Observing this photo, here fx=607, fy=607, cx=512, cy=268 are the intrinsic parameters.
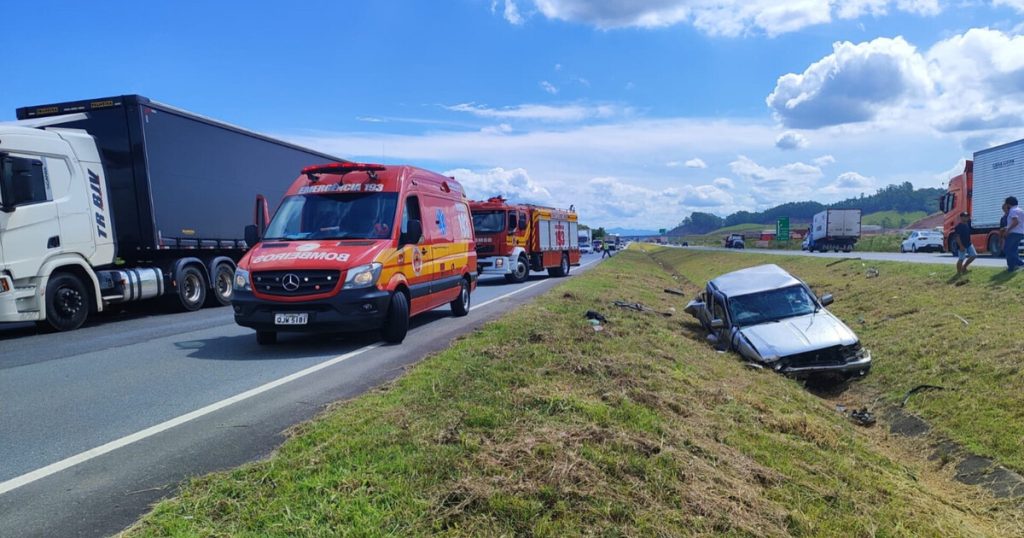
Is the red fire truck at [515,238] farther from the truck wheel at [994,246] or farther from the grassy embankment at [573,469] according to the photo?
the truck wheel at [994,246]

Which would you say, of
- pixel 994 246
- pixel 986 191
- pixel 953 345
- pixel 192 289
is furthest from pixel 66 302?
pixel 986 191

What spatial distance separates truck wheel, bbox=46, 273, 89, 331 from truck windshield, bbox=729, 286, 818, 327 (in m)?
11.7

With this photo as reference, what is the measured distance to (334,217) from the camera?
9.21 metres

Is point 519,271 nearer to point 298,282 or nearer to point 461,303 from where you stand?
point 461,303

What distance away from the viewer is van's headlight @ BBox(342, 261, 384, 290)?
812cm

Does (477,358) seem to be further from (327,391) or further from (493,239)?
(493,239)

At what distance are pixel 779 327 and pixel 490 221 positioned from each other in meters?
14.4

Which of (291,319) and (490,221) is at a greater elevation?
(490,221)

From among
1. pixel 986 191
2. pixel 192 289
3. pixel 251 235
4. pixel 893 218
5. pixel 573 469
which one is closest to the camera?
pixel 573 469

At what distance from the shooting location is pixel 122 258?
1277 cm

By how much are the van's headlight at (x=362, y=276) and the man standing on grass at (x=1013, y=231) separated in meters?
12.8

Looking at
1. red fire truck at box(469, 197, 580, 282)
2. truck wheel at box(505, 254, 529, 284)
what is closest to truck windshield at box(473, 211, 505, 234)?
red fire truck at box(469, 197, 580, 282)

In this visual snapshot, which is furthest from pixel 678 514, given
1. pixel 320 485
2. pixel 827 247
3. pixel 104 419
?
pixel 827 247

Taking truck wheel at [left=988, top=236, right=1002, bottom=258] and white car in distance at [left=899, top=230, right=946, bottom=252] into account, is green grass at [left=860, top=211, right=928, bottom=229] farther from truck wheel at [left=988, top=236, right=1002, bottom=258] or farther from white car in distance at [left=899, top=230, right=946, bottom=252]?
truck wheel at [left=988, top=236, right=1002, bottom=258]
